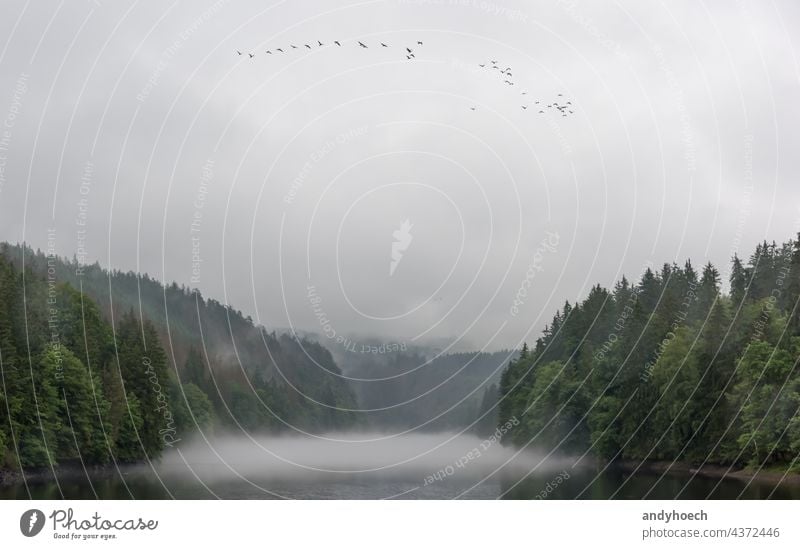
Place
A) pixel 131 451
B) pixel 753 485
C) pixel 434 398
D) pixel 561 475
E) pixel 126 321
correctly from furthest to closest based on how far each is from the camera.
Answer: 1. pixel 434 398
2. pixel 561 475
3. pixel 126 321
4. pixel 131 451
5. pixel 753 485

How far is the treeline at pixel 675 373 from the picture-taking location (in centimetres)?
3881

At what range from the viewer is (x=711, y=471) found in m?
40.9

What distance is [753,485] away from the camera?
35.0 meters

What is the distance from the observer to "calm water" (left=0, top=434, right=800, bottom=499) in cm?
3434

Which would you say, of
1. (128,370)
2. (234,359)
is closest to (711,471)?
(234,359)

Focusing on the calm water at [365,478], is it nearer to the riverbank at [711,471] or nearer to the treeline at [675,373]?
the riverbank at [711,471]

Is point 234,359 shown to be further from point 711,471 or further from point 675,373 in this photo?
point 711,471

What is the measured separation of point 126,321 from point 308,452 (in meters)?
11.2

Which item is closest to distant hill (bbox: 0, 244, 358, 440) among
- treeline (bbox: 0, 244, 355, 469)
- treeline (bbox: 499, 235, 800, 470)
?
treeline (bbox: 0, 244, 355, 469)

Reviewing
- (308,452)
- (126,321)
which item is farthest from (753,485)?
(126,321)

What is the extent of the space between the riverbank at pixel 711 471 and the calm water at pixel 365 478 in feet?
1.99

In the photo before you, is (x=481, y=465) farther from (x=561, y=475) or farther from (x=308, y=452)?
(x=308, y=452)

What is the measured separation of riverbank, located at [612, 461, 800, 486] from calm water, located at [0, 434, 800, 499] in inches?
23.9

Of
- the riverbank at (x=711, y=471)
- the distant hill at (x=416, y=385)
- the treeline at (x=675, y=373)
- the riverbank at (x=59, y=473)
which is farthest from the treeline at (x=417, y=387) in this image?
the riverbank at (x=59, y=473)
